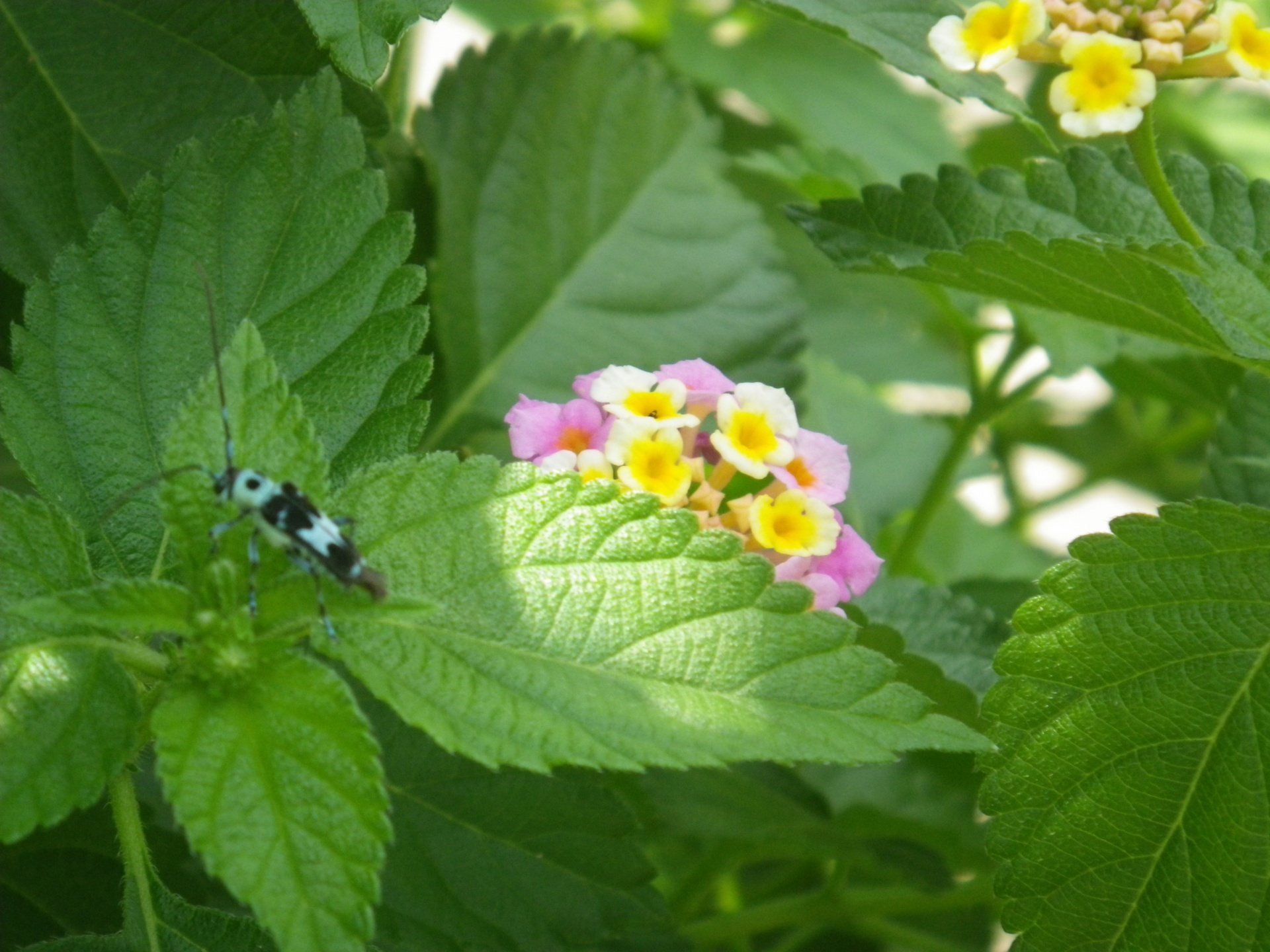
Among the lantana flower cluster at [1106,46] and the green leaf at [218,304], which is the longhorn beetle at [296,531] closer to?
the green leaf at [218,304]

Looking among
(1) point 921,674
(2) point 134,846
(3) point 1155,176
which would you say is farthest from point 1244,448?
(2) point 134,846

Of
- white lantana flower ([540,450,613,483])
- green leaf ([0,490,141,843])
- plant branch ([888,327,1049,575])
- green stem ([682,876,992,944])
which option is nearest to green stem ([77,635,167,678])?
green leaf ([0,490,141,843])

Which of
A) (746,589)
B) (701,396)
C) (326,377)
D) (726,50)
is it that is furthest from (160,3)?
(726,50)

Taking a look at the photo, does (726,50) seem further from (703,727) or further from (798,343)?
(703,727)

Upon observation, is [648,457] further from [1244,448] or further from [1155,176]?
[1244,448]

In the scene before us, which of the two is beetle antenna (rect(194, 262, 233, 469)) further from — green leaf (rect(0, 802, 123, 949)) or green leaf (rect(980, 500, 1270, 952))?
green leaf (rect(980, 500, 1270, 952))
